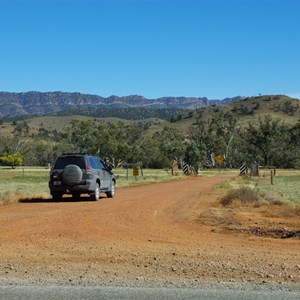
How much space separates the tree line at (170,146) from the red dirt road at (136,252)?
3166 inches

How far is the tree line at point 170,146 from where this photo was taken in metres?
103

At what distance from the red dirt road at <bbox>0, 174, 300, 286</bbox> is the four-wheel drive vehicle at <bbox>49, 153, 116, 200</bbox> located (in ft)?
18.5

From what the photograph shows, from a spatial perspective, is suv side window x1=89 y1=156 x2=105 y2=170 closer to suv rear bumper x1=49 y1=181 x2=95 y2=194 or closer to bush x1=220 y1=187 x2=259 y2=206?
suv rear bumper x1=49 y1=181 x2=95 y2=194

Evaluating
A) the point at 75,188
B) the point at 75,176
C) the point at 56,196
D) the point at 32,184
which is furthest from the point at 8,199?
the point at 32,184

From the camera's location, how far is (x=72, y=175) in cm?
2231

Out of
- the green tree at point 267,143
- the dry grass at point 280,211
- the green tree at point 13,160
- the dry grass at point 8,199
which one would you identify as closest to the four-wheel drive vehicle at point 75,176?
the dry grass at point 8,199

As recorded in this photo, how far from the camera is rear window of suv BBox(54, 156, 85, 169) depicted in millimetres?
22891

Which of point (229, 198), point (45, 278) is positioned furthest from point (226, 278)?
point (229, 198)

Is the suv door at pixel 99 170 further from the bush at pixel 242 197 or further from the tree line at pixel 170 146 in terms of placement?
the tree line at pixel 170 146

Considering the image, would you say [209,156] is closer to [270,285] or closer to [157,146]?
[157,146]

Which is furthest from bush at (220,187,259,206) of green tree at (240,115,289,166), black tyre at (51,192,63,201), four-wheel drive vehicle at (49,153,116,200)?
green tree at (240,115,289,166)

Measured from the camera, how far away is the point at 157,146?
393ft

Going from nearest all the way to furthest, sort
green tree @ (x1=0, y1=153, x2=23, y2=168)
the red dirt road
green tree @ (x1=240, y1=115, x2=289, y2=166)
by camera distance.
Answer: the red dirt road
green tree @ (x1=240, y1=115, x2=289, y2=166)
green tree @ (x1=0, y1=153, x2=23, y2=168)

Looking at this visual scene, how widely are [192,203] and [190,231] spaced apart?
861 cm
